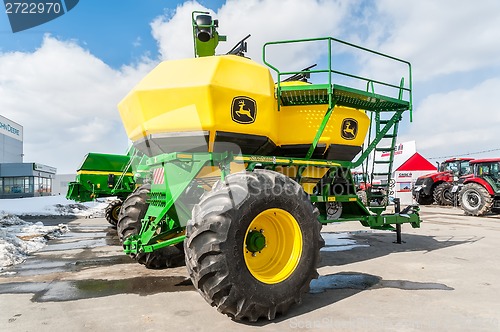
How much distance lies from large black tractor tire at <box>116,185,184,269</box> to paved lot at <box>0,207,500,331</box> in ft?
0.74

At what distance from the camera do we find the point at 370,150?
267 inches

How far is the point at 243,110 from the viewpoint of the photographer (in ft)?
15.8

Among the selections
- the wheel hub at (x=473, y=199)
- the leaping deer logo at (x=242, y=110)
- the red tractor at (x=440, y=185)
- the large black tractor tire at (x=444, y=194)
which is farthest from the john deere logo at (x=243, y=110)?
the large black tractor tire at (x=444, y=194)

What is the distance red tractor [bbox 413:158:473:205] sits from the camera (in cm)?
1998

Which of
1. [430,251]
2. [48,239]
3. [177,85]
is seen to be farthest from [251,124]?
[48,239]

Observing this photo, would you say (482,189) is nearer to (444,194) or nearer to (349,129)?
(444,194)

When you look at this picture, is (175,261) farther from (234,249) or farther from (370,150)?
(370,150)

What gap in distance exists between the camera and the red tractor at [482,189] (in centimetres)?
1484

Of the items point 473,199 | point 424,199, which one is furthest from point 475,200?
point 424,199

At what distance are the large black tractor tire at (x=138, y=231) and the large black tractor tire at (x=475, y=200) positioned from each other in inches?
537

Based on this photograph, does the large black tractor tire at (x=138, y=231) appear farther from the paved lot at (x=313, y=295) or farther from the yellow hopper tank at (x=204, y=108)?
the yellow hopper tank at (x=204, y=108)

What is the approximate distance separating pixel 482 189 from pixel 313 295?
13834mm

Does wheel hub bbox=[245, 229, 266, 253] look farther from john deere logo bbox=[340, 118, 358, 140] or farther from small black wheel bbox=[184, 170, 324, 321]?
john deere logo bbox=[340, 118, 358, 140]

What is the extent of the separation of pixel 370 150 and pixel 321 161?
4.71ft
